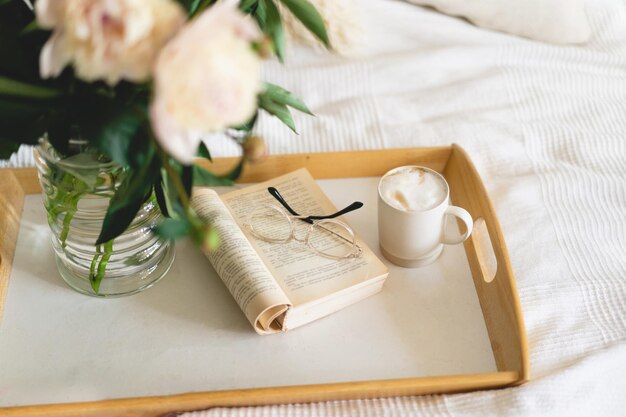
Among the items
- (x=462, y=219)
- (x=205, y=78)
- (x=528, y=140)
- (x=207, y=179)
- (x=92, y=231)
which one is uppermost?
(x=205, y=78)

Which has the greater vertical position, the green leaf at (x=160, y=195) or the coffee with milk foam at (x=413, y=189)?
the green leaf at (x=160, y=195)

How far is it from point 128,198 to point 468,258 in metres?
0.43

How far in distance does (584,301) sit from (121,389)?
0.54 m

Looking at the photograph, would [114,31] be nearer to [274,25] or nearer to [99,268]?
[274,25]

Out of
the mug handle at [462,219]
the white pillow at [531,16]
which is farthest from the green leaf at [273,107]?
the white pillow at [531,16]

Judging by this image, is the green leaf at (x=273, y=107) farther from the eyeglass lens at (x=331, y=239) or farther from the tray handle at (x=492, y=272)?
the tray handle at (x=492, y=272)

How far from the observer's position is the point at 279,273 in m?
0.75

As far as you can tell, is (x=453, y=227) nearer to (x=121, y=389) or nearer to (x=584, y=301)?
(x=584, y=301)

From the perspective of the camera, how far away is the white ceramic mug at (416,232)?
29.3 inches

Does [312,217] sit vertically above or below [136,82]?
below

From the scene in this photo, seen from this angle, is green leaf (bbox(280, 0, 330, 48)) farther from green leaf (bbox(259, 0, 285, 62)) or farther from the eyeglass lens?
the eyeglass lens

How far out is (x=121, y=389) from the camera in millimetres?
680

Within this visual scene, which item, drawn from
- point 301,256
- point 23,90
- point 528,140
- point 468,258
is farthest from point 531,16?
point 23,90

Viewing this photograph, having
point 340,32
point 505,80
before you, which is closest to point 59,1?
point 340,32
